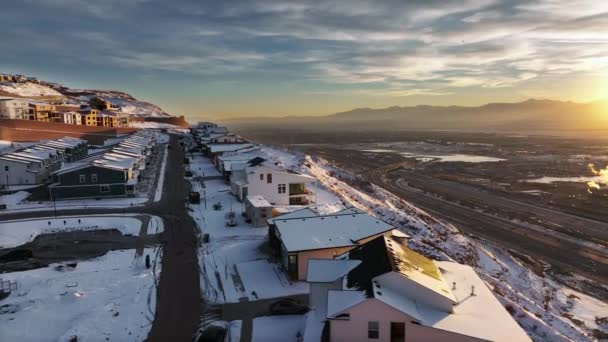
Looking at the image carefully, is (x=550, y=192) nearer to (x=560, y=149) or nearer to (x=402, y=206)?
(x=402, y=206)

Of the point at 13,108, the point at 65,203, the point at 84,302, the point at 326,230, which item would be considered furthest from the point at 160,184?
the point at 13,108

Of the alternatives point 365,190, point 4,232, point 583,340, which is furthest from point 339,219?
point 365,190

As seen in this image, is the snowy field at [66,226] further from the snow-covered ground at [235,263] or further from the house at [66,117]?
the house at [66,117]

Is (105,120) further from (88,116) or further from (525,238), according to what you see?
(525,238)

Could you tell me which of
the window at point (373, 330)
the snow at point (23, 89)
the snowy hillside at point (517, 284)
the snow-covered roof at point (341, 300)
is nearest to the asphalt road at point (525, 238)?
the snowy hillside at point (517, 284)

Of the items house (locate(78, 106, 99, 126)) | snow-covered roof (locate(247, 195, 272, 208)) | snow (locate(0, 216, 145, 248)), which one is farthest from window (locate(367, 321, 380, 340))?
house (locate(78, 106, 99, 126))
